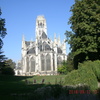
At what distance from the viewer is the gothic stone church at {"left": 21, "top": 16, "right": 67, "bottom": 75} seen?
77688 mm

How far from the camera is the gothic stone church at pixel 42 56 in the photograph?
77688 millimetres

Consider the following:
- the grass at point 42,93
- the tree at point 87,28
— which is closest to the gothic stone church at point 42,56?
the tree at point 87,28

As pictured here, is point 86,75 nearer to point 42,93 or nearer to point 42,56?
point 42,93

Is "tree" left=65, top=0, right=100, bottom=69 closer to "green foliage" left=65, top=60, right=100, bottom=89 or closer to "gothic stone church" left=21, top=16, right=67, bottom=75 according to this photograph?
"green foliage" left=65, top=60, right=100, bottom=89

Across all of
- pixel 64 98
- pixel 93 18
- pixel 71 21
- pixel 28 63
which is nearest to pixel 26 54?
pixel 28 63

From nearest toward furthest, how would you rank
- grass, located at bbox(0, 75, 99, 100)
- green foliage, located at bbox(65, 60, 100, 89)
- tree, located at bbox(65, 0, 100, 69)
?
grass, located at bbox(0, 75, 99, 100) → green foliage, located at bbox(65, 60, 100, 89) → tree, located at bbox(65, 0, 100, 69)

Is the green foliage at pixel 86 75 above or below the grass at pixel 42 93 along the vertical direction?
above

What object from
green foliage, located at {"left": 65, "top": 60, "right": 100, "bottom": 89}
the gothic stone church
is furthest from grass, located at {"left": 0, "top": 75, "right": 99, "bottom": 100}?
the gothic stone church

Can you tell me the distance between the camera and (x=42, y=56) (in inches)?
3127

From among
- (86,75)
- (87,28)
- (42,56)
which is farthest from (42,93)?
(42,56)

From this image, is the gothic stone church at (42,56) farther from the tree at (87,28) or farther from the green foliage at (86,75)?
the green foliage at (86,75)

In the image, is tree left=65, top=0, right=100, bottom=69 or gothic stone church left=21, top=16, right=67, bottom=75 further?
gothic stone church left=21, top=16, right=67, bottom=75

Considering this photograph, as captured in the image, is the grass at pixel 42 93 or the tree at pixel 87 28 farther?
the tree at pixel 87 28

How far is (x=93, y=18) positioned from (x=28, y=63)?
2409 inches
